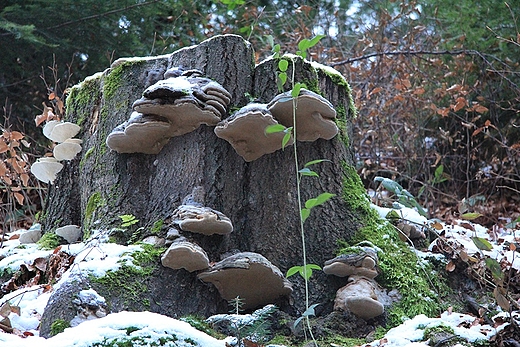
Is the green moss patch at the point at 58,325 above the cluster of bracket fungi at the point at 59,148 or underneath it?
underneath

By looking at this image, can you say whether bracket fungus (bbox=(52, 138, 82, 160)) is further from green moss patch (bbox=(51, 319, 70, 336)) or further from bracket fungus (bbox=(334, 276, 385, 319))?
bracket fungus (bbox=(334, 276, 385, 319))

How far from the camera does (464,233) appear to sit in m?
6.27

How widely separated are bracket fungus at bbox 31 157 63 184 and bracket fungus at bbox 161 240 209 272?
2.21 m

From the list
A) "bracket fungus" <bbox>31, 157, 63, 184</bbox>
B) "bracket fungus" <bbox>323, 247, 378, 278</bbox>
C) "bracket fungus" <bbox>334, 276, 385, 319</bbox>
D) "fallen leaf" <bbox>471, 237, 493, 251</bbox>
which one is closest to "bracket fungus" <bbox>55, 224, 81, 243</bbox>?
"bracket fungus" <bbox>31, 157, 63, 184</bbox>

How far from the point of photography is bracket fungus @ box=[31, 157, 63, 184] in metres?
5.79

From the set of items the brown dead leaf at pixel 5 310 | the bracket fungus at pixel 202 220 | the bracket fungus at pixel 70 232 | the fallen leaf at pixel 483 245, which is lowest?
the brown dead leaf at pixel 5 310

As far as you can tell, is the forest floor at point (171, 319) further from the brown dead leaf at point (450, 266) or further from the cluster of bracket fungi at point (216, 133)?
the cluster of bracket fungi at point (216, 133)

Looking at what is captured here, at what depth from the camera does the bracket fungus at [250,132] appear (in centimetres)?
434

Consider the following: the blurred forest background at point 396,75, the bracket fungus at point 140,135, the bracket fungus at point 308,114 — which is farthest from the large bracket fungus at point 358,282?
the blurred forest background at point 396,75

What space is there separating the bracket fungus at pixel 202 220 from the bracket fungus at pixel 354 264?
82 centimetres

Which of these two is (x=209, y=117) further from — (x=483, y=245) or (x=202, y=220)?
(x=483, y=245)

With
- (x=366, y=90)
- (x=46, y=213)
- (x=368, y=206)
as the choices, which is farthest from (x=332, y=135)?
(x=366, y=90)

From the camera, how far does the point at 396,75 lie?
37.5ft

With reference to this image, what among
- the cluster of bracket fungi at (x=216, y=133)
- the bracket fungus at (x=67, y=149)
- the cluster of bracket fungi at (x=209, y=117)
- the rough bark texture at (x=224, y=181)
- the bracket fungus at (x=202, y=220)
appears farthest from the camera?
the bracket fungus at (x=67, y=149)
